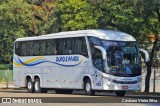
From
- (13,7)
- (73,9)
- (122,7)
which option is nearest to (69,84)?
(122,7)

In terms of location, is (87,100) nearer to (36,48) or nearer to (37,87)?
(37,87)

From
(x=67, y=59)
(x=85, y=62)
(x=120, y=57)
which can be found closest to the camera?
(x=120, y=57)

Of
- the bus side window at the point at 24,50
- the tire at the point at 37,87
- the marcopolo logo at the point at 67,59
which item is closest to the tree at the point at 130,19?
the marcopolo logo at the point at 67,59

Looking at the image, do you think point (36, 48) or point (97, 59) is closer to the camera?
point (97, 59)

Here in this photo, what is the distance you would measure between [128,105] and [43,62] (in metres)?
14.6

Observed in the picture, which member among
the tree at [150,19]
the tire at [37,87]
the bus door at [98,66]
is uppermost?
the tree at [150,19]

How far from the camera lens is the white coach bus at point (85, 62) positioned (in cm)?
2973

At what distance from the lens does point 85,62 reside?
3097 centimetres

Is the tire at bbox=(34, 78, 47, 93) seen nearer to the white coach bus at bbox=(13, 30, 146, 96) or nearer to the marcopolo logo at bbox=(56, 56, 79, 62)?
the white coach bus at bbox=(13, 30, 146, 96)

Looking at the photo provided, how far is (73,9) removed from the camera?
43562 mm

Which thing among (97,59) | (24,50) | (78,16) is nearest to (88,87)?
(97,59)

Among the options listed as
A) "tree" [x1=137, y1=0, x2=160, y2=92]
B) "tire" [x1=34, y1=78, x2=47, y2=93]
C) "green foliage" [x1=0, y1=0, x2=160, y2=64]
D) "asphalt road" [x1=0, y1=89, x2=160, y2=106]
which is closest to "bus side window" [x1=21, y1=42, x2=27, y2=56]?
"tire" [x1=34, y1=78, x2=47, y2=93]

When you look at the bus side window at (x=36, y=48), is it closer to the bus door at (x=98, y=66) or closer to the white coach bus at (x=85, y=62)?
the white coach bus at (x=85, y=62)

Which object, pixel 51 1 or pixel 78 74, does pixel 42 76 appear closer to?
pixel 78 74
